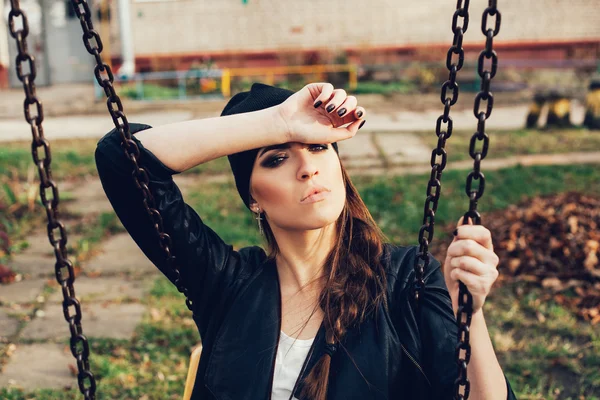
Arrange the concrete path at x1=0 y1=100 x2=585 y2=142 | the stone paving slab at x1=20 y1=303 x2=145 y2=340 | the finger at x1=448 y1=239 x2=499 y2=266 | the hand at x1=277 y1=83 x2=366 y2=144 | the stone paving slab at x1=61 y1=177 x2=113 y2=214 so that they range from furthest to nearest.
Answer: the concrete path at x1=0 y1=100 x2=585 y2=142 → the stone paving slab at x1=61 y1=177 x2=113 y2=214 → the stone paving slab at x1=20 y1=303 x2=145 y2=340 → the hand at x1=277 y1=83 x2=366 y2=144 → the finger at x1=448 y1=239 x2=499 y2=266

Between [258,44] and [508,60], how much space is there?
5.80 metres

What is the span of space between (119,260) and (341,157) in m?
4.05

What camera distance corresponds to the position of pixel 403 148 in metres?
8.95

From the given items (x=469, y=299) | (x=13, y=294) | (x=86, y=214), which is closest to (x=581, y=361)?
(x=469, y=299)

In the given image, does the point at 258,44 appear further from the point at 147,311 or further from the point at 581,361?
the point at 581,361

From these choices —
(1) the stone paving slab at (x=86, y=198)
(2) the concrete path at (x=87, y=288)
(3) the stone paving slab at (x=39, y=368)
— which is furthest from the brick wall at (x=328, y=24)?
(3) the stone paving slab at (x=39, y=368)

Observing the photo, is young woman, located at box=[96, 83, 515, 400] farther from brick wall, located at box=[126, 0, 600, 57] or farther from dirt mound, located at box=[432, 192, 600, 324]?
brick wall, located at box=[126, 0, 600, 57]

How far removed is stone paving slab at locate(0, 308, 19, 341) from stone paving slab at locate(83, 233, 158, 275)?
0.85 m

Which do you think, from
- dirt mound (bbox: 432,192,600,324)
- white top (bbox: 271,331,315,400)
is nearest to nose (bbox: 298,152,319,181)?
white top (bbox: 271,331,315,400)

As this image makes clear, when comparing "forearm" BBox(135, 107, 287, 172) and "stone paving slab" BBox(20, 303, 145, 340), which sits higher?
"forearm" BBox(135, 107, 287, 172)

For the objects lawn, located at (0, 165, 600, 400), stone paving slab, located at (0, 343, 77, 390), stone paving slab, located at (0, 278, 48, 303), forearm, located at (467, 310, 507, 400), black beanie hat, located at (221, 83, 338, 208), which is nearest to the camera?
forearm, located at (467, 310, 507, 400)

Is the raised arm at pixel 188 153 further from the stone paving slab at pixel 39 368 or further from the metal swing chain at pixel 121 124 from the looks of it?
the stone paving slab at pixel 39 368

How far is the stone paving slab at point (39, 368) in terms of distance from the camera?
3.62 meters

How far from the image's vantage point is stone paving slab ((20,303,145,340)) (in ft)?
13.7
